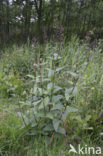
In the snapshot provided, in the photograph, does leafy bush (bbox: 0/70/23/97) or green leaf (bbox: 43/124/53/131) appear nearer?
green leaf (bbox: 43/124/53/131)

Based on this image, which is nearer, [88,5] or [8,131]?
[8,131]

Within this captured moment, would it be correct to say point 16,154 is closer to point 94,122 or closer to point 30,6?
point 94,122

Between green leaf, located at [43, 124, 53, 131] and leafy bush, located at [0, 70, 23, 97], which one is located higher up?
green leaf, located at [43, 124, 53, 131]

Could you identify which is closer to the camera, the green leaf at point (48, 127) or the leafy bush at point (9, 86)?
the green leaf at point (48, 127)

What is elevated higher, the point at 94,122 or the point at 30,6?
the point at 30,6

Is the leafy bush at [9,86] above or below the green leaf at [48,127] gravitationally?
below

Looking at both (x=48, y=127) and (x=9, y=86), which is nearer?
(x=48, y=127)

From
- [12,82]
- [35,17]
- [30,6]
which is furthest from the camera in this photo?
[35,17]

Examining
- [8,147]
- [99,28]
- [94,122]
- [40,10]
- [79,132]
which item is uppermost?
[40,10]

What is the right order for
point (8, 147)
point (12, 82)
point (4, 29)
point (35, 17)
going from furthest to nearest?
point (4, 29)
point (35, 17)
point (12, 82)
point (8, 147)

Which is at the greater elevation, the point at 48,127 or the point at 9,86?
the point at 48,127

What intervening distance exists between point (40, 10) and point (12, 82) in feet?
18.3

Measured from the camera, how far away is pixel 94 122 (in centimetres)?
144

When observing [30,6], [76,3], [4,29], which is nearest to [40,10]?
[30,6]
